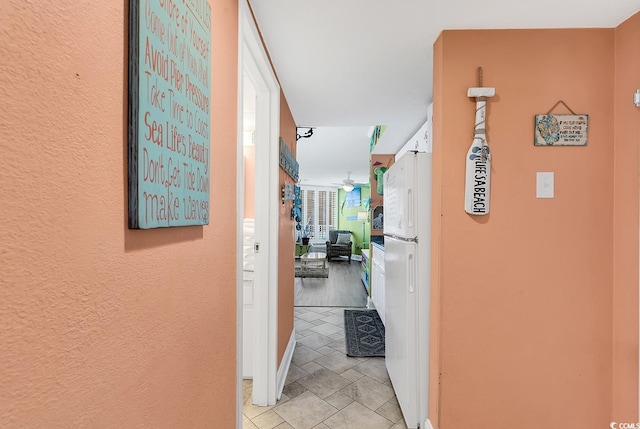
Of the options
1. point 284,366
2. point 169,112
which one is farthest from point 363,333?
point 169,112

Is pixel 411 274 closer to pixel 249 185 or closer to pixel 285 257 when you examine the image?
pixel 285 257

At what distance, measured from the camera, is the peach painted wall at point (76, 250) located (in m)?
0.37

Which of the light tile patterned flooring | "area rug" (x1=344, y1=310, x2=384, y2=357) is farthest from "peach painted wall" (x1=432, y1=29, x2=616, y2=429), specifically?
"area rug" (x1=344, y1=310, x2=384, y2=357)

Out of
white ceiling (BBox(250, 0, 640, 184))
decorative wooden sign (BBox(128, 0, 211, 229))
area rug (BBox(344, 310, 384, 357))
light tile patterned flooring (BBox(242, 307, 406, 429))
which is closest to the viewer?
decorative wooden sign (BBox(128, 0, 211, 229))

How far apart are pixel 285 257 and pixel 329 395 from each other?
3.40ft

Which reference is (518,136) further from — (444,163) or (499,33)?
(499,33)

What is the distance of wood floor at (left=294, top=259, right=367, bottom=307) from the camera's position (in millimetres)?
4508

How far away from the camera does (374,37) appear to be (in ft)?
5.28

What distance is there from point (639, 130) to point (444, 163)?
2.78 ft

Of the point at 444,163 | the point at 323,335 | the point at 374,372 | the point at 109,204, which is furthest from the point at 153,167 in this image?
the point at 323,335

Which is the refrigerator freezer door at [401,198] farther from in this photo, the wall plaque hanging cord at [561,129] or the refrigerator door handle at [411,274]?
the wall plaque hanging cord at [561,129]

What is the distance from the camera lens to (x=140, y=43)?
58 cm

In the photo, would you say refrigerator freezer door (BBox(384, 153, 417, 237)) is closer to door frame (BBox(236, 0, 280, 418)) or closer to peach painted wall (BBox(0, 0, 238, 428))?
door frame (BBox(236, 0, 280, 418))

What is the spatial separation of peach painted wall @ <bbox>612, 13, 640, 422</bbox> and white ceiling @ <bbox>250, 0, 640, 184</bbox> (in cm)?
21
